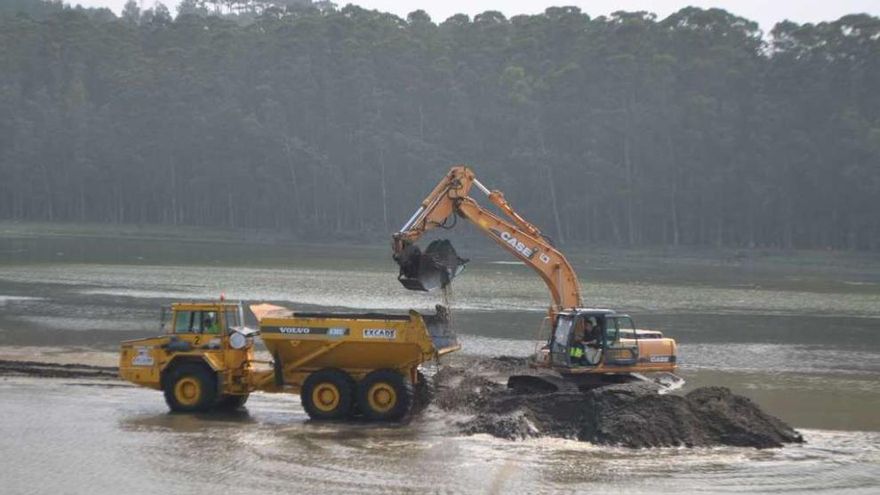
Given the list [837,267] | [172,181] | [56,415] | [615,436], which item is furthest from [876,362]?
[172,181]

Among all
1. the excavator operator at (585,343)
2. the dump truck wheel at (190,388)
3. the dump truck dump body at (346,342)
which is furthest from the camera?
the excavator operator at (585,343)

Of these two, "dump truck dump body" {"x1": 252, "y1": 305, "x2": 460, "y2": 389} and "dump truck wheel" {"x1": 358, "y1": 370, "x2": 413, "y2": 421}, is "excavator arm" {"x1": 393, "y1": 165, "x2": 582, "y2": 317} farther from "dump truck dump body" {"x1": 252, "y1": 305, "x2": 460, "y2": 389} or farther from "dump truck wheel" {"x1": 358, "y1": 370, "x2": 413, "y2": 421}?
"dump truck wheel" {"x1": 358, "y1": 370, "x2": 413, "y2": 421}

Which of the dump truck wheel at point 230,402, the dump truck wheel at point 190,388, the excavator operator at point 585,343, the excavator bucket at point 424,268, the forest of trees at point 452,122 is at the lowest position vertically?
the dump truck wheel at point 230,402

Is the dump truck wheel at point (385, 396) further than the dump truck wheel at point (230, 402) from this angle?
No

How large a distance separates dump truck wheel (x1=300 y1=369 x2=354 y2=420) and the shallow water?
1.76ft

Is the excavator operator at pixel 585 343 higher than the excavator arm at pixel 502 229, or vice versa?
the excavator arm at pixel 502 229

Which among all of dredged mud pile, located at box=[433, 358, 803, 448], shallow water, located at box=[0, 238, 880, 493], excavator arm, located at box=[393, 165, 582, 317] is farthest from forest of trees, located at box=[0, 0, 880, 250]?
dredged mud pile, located at box=[433, 358, 803, 448]

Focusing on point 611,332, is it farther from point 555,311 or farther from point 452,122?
point 452,122

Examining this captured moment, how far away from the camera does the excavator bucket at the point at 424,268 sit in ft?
90.7

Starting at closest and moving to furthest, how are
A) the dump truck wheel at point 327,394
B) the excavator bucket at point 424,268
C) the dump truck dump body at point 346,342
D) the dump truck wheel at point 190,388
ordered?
the dump truck dump body at point 346,342 < the dump truck wheel at point 327,394 < the dump truck wheel at point 190,388 < the excavator bucket at point 424,268

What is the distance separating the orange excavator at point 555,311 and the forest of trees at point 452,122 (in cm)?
8246

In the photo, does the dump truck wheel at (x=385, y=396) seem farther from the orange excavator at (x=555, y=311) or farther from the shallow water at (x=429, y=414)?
the orange excavator at (x=555, y=311)

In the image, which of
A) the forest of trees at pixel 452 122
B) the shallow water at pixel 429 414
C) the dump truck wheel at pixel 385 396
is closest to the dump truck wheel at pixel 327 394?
the dump truck wheel at pixel 385 396

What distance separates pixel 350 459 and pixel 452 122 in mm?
116660
